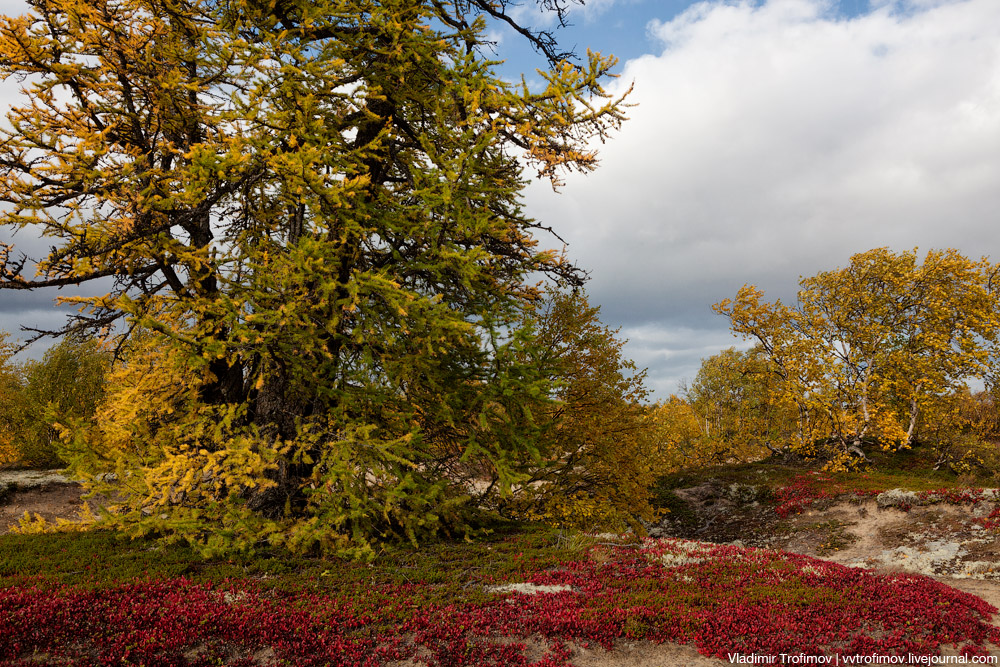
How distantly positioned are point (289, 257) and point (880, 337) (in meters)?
28.8

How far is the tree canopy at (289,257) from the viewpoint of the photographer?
31.1 feet

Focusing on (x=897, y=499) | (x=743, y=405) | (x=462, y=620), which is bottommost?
(x=897, y=499)

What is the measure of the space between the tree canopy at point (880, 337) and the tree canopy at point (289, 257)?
21.5 m

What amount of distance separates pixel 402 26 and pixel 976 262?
3034 cm

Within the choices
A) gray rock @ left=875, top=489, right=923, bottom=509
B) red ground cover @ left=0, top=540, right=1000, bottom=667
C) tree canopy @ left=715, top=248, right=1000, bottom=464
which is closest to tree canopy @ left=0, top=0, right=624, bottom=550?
red ground cover @ left=0, top=540, right=1000, bottom=667

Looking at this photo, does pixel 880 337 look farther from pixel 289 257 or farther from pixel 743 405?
pixel 289 257

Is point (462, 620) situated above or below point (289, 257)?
below

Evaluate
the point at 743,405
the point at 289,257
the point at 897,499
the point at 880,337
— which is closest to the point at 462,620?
the point at 289,257

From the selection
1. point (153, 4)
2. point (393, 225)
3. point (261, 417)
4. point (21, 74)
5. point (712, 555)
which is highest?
point (153, 4)

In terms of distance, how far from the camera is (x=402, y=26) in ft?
33.9

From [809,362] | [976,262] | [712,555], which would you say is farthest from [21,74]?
[976,262]

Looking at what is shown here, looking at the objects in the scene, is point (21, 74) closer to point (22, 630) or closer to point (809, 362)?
point (22, 630)

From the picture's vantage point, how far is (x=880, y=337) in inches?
1051

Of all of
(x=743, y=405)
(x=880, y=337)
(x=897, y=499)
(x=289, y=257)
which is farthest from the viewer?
(x=743, y=405)
